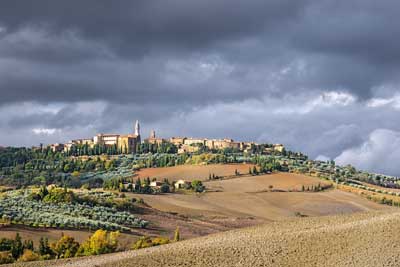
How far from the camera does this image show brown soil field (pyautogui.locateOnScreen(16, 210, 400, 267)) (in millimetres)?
44625

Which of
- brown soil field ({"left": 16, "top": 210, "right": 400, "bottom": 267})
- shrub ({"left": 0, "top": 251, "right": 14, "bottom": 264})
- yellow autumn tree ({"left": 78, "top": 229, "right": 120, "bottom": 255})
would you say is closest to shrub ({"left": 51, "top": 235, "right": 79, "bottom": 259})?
yellow autumn tree ({"left": 78, "top": 229, "right": 120, "bottom": 255})

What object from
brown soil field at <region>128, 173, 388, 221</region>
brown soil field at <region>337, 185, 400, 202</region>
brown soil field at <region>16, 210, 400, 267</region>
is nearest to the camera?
brown soil field at <region>16, 210, 400, 267</region>

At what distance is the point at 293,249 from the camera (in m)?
46.3

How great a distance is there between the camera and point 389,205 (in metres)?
168

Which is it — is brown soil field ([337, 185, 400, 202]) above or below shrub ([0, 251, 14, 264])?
above

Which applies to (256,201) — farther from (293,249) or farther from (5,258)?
(293,249)

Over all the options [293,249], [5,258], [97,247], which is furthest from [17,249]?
[293,249]

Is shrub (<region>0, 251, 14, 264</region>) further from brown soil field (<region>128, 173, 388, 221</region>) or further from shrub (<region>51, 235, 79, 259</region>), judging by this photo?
brown soil field (<region>128, 173, 388, 221</region>)

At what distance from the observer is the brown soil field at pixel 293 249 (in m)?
44.6

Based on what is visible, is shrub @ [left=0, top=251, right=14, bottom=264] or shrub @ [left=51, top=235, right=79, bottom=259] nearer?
shrub @ [left=0, top=251, right=14, bottom=264]

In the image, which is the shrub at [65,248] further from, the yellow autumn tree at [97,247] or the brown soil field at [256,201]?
the brown soil field at [256,201]

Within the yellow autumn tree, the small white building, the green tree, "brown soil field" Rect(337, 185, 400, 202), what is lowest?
the green tree

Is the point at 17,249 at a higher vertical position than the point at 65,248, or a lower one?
lower

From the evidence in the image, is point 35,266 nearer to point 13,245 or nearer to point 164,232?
point 13,245
